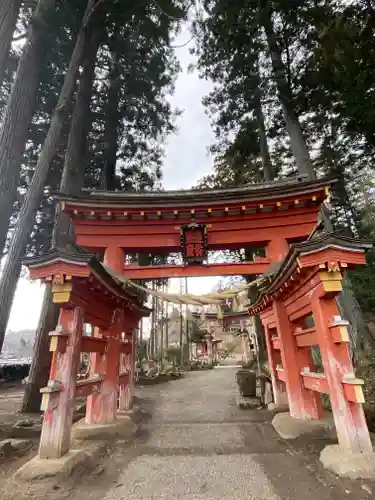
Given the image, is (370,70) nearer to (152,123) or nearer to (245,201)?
(245,201)

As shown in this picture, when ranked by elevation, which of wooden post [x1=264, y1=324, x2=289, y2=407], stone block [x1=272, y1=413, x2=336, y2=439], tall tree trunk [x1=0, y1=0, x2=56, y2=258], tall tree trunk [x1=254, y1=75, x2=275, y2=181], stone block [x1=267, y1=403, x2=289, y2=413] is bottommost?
stone block [x1=272, y1=413, x2=336, y2=439]

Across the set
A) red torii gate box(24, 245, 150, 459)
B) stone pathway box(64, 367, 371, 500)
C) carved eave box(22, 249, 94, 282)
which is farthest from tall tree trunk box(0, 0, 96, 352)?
stone pathway box(64, 367, 371, 500)

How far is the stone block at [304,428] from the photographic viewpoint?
4.88 m

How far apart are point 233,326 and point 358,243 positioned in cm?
2837

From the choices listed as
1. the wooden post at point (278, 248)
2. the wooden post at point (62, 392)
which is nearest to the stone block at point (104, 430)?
the wooden post at point (62, 392)

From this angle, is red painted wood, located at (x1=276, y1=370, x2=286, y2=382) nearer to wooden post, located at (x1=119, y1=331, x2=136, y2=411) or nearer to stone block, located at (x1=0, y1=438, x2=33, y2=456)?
wooden post, located at (x1=119, y1=331, x2=136, y2=411)

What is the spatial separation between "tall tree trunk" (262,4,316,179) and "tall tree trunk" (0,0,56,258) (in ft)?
22.9

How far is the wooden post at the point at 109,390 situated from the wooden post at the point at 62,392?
143 cm

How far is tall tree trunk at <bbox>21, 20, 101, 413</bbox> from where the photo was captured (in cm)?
705

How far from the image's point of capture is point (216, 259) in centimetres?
1792

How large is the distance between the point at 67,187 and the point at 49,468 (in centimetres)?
645

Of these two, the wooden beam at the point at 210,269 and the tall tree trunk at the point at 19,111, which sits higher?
the tall tree trunk at the point at 19,111

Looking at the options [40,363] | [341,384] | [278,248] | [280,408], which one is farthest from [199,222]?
[40,363]

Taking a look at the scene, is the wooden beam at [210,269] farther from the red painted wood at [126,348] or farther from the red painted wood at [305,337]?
the red painted wood at [126,348]
